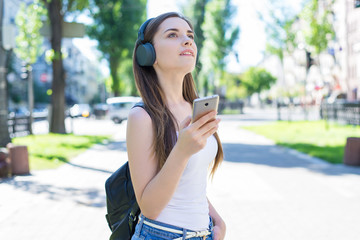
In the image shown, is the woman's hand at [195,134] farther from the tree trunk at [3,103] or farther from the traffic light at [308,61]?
the traffic light at [308,61]

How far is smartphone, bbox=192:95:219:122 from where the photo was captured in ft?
5.37

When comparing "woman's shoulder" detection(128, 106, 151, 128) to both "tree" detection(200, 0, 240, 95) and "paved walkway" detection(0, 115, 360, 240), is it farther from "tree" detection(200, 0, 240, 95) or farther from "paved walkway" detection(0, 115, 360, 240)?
"tree" detection(200, 0, 240, 95)

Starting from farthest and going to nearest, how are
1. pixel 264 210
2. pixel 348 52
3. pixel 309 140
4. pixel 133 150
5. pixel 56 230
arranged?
pixel 348 52
pixel 309 140
pixel 264 210
pixel 56 230
pixel 133 150

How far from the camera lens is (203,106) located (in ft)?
5.44

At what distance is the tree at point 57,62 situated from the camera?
67.7 ft

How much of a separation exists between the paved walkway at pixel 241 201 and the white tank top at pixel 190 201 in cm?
322

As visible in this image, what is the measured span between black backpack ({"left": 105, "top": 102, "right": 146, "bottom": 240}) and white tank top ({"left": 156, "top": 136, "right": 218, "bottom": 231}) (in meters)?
0.20

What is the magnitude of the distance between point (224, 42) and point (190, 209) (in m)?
55.5

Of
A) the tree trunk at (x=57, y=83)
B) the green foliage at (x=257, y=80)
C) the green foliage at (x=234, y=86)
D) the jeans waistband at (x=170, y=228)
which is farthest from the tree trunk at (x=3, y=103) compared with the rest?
the green foliage at (x=257, y=80)

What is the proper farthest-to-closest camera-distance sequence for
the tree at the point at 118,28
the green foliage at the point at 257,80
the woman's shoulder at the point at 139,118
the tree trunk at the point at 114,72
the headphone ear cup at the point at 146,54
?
the green foliage at the point at 257,80 → the tree trunk at the point at 114,72 → the tree at the point at 118,28 → the headphone ear cup at the point at 146,54 → the woman's shoulder at the point at 139,118

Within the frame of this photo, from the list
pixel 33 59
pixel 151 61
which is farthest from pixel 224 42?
pixel 151 61

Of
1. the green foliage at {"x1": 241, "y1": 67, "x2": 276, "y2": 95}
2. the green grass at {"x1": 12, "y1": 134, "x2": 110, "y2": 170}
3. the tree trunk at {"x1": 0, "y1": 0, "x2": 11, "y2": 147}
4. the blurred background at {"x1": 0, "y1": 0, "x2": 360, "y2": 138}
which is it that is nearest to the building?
the blurred background at {"x1": 0, "y1": 0, "x2": 360, "y2": 138}

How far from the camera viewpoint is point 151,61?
6.51 ft

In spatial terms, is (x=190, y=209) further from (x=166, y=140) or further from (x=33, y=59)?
(x=33, y=59)
